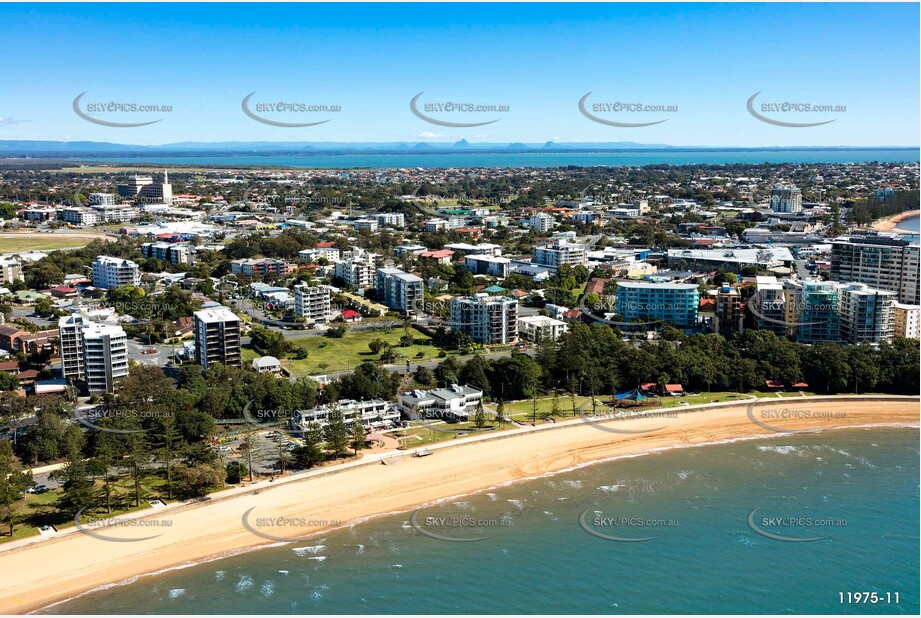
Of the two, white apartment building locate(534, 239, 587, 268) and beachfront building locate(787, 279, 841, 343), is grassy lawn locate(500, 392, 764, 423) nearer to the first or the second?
beachfront building locate(787, 279, 841, 343)

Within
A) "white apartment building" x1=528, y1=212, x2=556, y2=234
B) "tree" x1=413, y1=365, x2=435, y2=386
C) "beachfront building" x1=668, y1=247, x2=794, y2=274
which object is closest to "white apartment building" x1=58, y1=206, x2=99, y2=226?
"white apartment building" x1=528, y1=212, x2=556, y2=234

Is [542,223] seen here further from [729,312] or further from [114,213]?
[114,213]

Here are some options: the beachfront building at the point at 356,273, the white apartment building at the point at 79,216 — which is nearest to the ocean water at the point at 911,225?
the beachfront building at the point at 356,273

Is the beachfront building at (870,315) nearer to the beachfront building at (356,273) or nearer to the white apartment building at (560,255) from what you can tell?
the white apartment building at (560,255)

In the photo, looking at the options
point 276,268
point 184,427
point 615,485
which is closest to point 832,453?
point 615,485

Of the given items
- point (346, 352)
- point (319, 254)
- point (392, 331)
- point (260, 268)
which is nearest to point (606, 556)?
point (346, 352)

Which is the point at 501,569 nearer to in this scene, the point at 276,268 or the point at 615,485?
the point at 615,485
